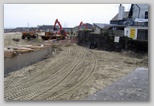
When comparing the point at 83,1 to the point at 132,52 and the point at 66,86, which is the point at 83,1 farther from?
the point at 132,52

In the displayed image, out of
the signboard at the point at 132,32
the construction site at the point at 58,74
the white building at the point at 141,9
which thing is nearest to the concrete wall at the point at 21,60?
the construction site at the point at 58,74

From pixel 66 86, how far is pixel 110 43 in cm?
507

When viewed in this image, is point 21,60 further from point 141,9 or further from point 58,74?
point 141,9

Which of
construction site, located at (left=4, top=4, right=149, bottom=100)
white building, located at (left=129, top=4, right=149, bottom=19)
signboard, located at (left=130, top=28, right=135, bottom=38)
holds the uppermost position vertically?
white building, located at (left=129, top=4, right=149, bottom=19)

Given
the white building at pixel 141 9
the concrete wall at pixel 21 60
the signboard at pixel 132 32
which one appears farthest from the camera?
the signboard at pixel 132 32

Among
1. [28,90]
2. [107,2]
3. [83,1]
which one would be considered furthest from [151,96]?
[28,90]

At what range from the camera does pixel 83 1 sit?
10.3 ft

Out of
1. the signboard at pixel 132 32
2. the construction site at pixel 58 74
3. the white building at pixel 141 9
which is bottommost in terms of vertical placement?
the construction site at pixel 58 74

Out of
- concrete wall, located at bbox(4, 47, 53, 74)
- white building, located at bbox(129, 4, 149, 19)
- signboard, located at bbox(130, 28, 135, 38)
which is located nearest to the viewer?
white building, located at bbox(129, 4, 149, 19)

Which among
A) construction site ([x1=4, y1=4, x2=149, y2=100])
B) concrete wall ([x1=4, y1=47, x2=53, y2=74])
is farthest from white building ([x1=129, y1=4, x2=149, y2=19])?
concrete wall ([x1=4, y1=47, x2=53, y2=74])

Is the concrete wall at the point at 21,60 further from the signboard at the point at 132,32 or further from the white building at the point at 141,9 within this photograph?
the signboard at the point at 132,32

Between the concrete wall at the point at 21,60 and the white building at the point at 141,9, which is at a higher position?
the white building at the point at 141,9

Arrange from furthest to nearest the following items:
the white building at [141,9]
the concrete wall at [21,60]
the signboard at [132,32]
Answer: the signboard at [132,32] < the concrete wall at [21,60] < the white building at [141,9]

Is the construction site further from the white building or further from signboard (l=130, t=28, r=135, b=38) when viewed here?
the white building
